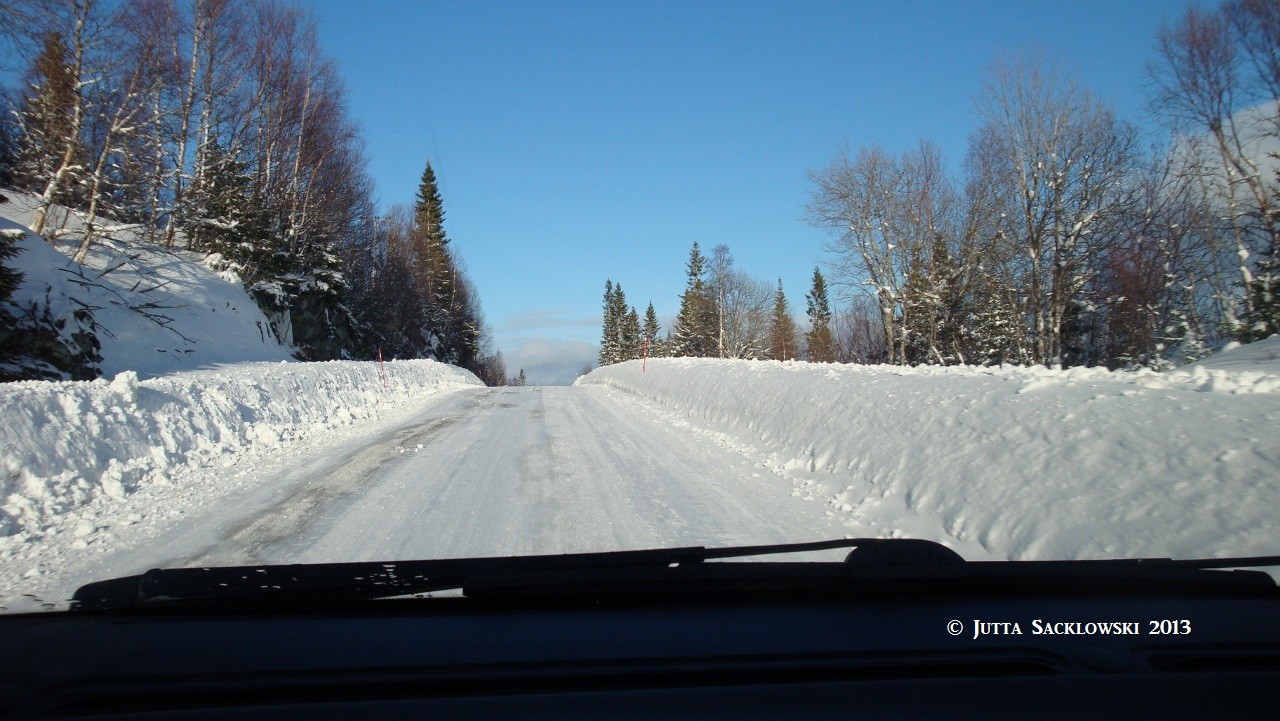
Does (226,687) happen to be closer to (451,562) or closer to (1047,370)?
(451,562)

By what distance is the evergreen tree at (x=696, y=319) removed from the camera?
211ft

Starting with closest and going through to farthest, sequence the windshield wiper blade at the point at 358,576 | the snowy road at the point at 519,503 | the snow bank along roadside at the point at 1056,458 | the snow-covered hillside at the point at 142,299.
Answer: the windshield wiper blade at the point at 358,576 → the snow bank along roadside at the point at 1056,458 → the snowy road at the point at 519,503 → the snow-covered hillside at the point at 142,299

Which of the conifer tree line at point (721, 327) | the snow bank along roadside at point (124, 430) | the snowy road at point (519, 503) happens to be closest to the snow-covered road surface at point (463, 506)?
the snowy road at point (519, 503)

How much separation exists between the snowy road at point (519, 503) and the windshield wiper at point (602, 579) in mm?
2665

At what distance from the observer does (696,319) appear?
6519cm

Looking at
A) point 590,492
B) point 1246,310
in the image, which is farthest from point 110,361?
point 1246,310

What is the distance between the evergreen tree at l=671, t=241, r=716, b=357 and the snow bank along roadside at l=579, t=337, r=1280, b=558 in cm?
5411

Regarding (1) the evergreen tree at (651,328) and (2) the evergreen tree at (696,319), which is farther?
(1) the evergreen tree at (651,328)

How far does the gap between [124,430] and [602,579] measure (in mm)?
8845

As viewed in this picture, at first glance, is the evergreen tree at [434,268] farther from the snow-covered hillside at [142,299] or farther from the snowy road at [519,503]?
the snowy road at [519,503]

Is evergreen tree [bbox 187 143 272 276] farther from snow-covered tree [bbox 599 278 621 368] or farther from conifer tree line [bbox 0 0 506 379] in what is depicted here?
snow-covered tree [bbox 599 278 621 368]

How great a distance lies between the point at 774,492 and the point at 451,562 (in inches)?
220

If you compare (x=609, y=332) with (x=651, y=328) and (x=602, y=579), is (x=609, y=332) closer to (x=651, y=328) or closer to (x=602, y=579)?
(x=651, y=328)

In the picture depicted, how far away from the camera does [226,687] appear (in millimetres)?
1922
